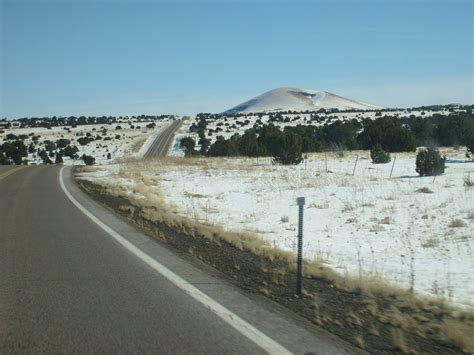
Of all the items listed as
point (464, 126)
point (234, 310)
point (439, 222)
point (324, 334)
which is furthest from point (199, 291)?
point (464, 126)

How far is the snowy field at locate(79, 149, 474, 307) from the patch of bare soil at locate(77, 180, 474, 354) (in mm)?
983

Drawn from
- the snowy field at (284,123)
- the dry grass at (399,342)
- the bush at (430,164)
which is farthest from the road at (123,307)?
the snowy field at (284,123)

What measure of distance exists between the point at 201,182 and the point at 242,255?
17.2 meters

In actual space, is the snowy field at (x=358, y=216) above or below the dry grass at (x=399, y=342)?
below

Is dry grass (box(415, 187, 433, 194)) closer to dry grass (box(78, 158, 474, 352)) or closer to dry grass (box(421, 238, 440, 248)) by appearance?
dry grass (box(78, 158, 474, 352))

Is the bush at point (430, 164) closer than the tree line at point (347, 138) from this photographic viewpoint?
Yes

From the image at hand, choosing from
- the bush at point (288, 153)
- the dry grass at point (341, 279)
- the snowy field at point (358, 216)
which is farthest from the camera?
the bush at point (288, 153)

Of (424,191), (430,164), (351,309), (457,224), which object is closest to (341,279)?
(351,309)

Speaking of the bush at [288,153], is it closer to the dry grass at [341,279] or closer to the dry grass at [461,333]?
the dry grass at [341,279]

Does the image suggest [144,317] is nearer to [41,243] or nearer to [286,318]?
[286,318]

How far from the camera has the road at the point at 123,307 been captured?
470cm

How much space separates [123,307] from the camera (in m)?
5.76

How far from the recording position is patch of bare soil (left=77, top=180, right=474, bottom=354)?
4918mm

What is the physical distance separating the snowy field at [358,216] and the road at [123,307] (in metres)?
2.67
